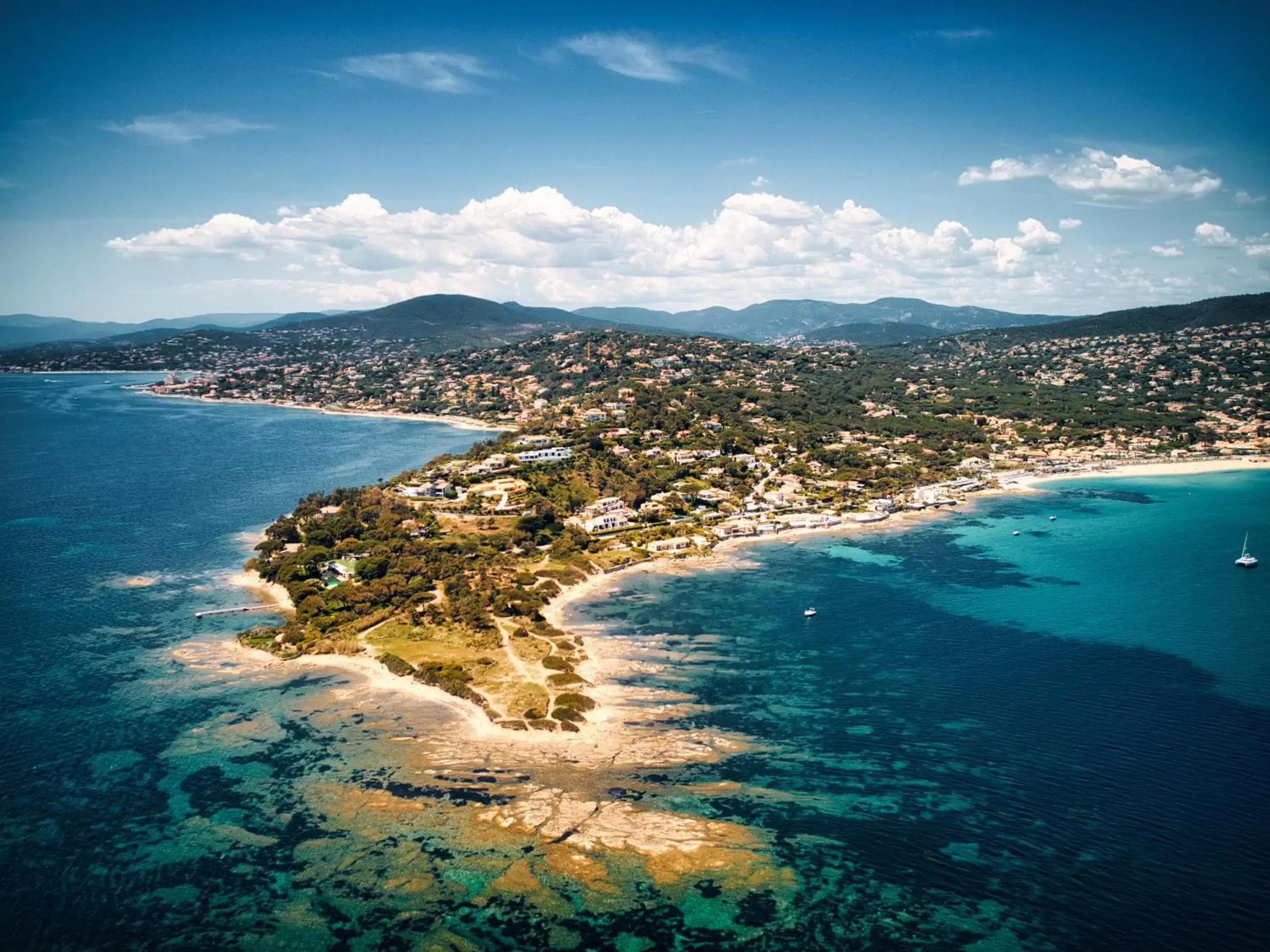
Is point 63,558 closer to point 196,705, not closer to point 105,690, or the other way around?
point 105,690

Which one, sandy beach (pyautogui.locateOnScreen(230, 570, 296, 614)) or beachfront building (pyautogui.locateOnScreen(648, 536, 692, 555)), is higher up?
beachfront building (pyautogui.locateOnScreen(648, 536, 692, 555))

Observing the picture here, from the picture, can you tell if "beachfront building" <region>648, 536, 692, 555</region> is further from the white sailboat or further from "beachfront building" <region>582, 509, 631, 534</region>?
the white sailboat

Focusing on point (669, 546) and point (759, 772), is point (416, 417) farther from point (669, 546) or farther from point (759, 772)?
→ point (759, 772)

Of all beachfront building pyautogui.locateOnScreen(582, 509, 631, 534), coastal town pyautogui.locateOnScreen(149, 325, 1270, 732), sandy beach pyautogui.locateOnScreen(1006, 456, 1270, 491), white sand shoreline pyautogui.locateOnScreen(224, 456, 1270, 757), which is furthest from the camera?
sandy beach pyautogui.locateOnScreen(1006, 456, 1270, 491)

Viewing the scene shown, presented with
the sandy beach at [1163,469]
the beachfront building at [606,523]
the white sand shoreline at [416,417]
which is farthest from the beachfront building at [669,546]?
the white sand shoreline at [416,417]

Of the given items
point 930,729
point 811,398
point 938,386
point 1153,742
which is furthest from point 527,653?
point 938,386

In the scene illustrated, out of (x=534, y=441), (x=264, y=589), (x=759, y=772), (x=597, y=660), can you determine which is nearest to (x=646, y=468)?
(x=534, y=441)

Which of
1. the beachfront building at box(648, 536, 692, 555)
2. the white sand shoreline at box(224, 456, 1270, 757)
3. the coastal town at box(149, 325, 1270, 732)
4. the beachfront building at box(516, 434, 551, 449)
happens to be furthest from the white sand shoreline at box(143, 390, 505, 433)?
the white sand shoreline at box(224, 456, 1270, 757)
